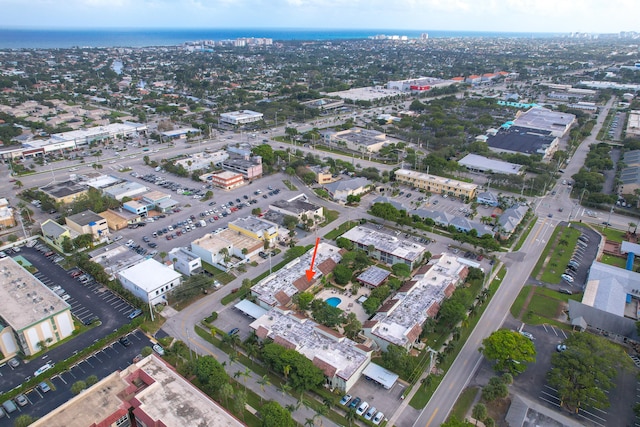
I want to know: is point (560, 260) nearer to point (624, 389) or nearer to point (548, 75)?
point (624, 389)

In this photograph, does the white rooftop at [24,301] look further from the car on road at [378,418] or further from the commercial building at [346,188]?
the commercial building at [346,188]

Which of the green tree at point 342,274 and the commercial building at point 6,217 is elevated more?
the green tree at point 342,274

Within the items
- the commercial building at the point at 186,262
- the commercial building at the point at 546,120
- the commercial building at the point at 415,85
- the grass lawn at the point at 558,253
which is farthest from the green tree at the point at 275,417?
the commercial building at the point at 415,85

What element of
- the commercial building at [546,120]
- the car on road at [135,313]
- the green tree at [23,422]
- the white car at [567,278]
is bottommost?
the car on road at [135,313]

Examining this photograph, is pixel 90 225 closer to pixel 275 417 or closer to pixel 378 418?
pixel 275 417

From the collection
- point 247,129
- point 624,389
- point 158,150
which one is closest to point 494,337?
point 624,389
